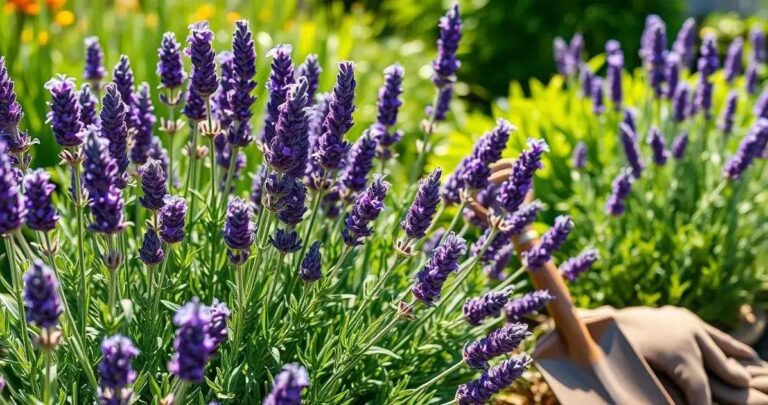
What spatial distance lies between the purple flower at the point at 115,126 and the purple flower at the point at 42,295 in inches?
17.7

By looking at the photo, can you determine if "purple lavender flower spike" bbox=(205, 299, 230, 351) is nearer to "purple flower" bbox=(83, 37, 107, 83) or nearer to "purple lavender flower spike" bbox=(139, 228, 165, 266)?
"purple lavender flower spike" bbox=(139, 228, 165, 266)

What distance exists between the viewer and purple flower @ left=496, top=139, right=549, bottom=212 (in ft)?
6.06

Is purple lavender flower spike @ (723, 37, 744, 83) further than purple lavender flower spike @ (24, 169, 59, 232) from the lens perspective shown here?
Yes

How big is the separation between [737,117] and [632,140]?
1323mm

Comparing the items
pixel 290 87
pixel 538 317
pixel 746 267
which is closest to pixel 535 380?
pixel 538 317

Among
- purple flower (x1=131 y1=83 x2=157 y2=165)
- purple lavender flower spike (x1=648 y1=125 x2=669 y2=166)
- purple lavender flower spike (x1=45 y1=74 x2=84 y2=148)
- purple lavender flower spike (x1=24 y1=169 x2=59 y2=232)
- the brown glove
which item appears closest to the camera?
purple lavender flower spike (x1=24 y1=169 x2=59 y2=232)

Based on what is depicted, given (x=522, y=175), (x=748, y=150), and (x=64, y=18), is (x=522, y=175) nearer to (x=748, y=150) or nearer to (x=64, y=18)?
(x=748, y=150)

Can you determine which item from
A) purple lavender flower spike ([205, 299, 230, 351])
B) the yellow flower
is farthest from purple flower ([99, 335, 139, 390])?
the yellow flower

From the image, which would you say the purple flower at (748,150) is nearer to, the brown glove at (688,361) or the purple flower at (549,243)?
the brown glove at (688,361)

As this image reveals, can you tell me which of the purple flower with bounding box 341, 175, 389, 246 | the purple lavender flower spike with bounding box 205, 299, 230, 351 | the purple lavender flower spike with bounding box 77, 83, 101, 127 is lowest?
the purple lavender flower spike with bounding box 205, 299, 230, 351

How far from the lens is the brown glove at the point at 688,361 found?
2.37 meters

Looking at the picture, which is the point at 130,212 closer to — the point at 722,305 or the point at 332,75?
the point at 332,75

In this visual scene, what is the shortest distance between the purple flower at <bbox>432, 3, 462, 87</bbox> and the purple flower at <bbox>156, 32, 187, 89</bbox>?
68 cm

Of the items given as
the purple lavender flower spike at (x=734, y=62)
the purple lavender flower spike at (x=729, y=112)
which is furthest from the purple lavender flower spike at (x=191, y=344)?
the purple lavender flower spike at (x=734, y=62)
